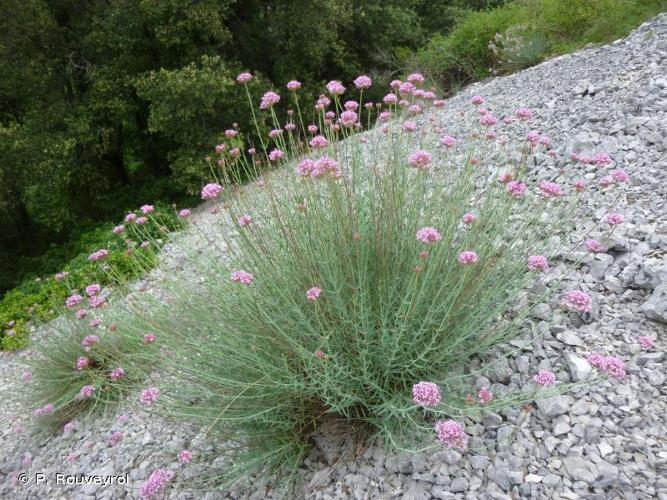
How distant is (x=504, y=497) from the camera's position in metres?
1.77

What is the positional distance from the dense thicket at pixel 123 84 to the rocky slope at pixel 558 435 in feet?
19.4

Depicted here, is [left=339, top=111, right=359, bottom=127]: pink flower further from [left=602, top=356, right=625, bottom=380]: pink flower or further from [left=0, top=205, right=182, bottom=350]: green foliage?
[left=0, top=205, right=182, bottom=350]: green foliage

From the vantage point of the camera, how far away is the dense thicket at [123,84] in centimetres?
859

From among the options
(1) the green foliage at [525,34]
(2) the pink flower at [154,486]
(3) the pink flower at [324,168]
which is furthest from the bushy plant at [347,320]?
(1) the green foliage at [525,34]

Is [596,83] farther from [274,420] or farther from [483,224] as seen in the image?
[274,420]

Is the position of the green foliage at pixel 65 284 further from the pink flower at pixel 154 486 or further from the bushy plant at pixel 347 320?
the pink flower at pixel 154 486

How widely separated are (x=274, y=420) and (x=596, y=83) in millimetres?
4969

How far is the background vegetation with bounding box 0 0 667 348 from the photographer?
27.5 ft

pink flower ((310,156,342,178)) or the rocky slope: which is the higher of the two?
pink flower ((310,156,342,178))

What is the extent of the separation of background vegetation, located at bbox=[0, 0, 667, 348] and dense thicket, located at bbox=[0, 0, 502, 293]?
31 mm

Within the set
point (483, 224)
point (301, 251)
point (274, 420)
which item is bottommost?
point (274, 420)

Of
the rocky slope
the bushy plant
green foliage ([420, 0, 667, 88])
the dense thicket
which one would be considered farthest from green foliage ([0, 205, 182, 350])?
green foliage ([420, 0, 667, 88])

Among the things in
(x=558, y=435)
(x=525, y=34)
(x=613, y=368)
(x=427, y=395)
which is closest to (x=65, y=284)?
(x=427, y=395)

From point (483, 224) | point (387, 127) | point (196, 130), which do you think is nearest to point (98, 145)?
point (196, 130)
